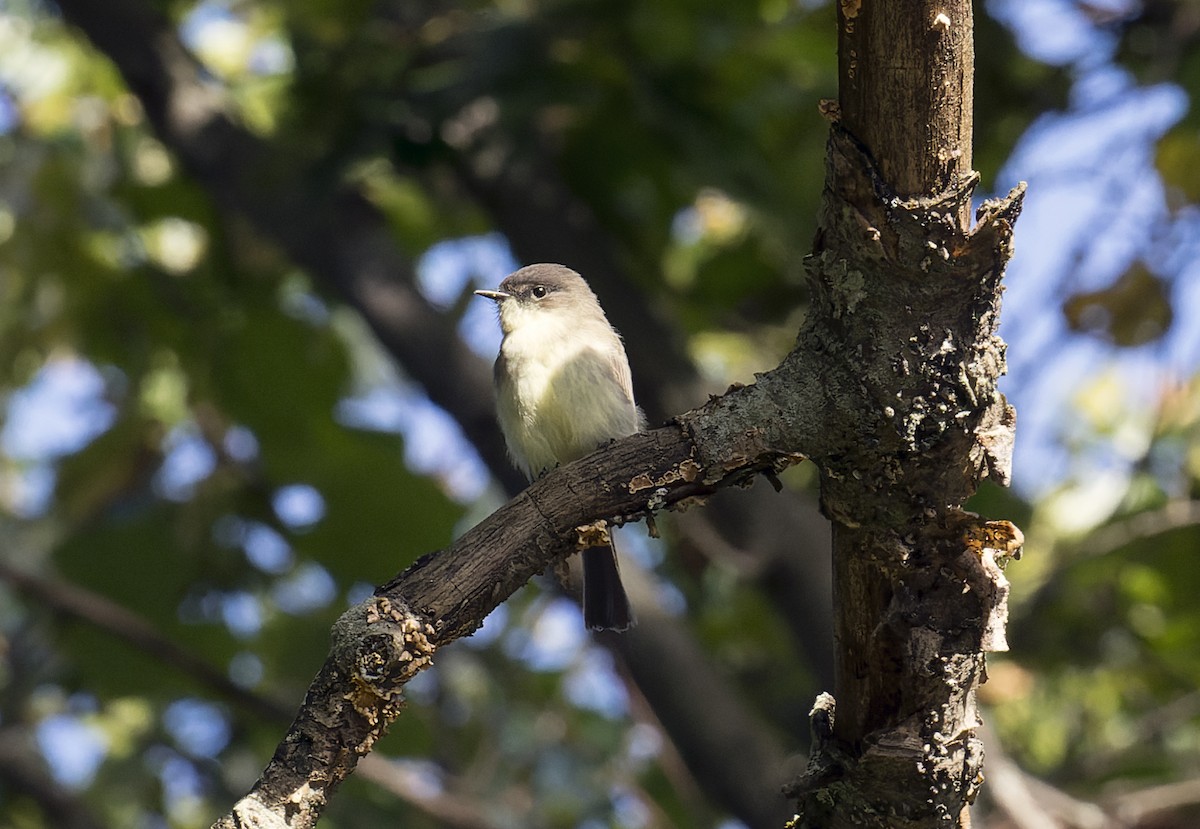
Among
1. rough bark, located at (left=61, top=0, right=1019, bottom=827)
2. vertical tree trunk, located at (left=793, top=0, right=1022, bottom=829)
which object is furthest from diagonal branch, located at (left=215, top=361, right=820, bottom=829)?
vertical tree trunk, located at (left=793, top=0, right=1022, bottom=829)

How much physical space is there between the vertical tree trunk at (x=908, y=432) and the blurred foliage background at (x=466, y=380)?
7.01 ft

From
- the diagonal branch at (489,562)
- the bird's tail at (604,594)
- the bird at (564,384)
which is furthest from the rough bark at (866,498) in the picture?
the bird at (564,384)

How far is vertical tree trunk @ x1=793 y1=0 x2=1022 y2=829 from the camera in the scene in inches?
85.3

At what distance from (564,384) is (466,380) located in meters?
0.71

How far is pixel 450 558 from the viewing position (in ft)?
7.86

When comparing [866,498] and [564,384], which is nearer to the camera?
[866,498]

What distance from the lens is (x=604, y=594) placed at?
14.9 feet

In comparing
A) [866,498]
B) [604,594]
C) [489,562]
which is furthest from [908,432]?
[604,594]

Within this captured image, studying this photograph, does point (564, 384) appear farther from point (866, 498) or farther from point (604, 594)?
point (866, 498)

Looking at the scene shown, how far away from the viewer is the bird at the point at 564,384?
15.1ft

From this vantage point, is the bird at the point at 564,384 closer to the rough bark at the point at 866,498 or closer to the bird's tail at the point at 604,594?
the bird's tail at the point at 604,594

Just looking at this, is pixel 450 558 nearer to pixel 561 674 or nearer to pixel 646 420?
pixel 646 420

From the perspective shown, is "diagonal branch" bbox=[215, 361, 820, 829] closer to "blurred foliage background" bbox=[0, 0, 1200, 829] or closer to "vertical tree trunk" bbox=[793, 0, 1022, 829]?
"vertical tree trunk" bbox=[793, 0, 1022, 829]

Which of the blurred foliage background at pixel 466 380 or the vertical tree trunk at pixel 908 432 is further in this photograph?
the blurred foliage background at pixel 466 380
